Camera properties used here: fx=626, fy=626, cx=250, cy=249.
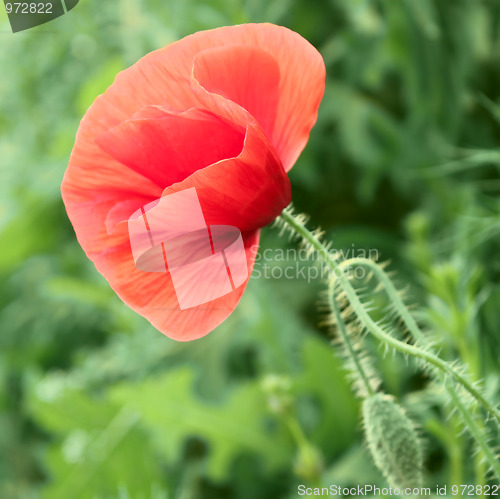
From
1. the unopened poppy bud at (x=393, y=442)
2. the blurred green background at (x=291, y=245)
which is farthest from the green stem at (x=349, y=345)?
the blurred green background at (x=291, y=245)

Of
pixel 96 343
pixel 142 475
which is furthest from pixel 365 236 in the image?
pixel 96 343

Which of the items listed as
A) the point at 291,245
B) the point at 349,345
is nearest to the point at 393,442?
the point at 349,345

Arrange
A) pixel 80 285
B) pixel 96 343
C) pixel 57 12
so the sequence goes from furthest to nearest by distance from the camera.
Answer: pixel 96 343, pixel 80 285, pixel 57 12

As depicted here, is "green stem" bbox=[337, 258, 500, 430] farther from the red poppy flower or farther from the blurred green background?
the blurred green background

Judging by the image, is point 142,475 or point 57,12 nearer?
point 57,12

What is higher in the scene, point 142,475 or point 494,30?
point 494,30

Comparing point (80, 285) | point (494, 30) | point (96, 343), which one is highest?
point (494, 30)

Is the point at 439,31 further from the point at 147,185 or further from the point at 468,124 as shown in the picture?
the point at 147,185

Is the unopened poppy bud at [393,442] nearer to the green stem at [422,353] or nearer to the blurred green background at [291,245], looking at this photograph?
the green stem at [422,353]
